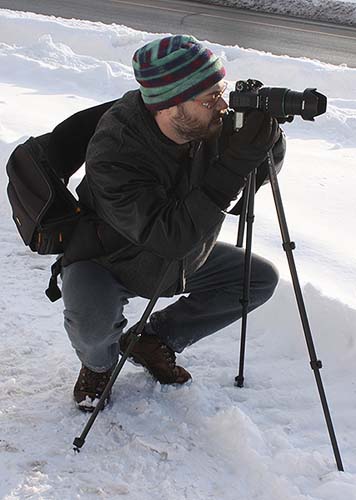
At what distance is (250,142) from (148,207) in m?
0.38

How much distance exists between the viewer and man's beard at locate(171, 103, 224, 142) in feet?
7.90

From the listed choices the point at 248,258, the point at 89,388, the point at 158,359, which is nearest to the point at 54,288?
the point at 89,388

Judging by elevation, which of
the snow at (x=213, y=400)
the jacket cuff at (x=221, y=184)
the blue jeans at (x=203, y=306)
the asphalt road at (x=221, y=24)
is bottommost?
the asphalt road at (x=221, y=24)

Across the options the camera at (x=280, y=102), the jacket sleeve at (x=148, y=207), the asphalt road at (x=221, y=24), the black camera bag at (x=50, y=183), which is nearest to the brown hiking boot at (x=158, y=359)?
the black camera bag at (x=50, y=183)

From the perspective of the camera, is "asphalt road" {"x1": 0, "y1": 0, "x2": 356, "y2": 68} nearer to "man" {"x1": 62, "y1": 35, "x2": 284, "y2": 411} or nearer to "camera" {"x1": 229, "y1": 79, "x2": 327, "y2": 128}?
"man" {"x1": 62, "y1": 35, "x2": 284, "y2": 411}

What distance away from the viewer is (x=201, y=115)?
7.93 ft

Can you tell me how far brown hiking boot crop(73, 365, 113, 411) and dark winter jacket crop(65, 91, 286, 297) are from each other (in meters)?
0.39

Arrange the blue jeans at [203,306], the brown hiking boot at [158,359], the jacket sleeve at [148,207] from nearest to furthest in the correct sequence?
the jacket sleeve at [148,207], the blue jeans at [203,306], the brown hiking boot at [158,359]

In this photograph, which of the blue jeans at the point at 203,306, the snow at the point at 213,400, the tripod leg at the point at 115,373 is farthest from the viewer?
the blue jeans at the point at 203,306

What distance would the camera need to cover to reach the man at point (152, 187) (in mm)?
2334

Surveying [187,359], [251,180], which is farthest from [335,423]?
[251,180]

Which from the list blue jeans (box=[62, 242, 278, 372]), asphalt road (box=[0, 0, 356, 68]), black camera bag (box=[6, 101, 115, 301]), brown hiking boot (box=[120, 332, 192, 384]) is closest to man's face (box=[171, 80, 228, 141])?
black camera bag (box=[6, 101, 115, 301])

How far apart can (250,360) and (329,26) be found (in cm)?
1232

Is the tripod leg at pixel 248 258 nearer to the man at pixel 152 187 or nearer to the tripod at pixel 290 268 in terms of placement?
the tripod at pixel 290 268
